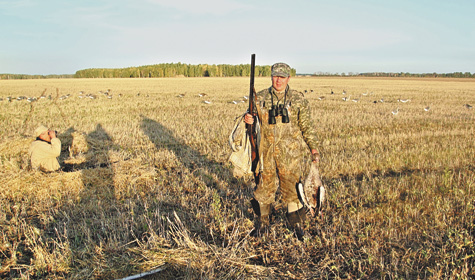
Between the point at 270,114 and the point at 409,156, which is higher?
the point at 270,114

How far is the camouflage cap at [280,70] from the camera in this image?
12.0ft

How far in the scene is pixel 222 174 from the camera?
6172 millimetres

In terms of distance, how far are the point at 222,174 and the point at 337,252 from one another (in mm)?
3098

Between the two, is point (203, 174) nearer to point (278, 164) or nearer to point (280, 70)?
point (278, 164)

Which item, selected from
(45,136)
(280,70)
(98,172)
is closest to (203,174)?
(98,172)

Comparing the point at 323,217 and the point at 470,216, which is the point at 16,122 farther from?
the point at 470,216

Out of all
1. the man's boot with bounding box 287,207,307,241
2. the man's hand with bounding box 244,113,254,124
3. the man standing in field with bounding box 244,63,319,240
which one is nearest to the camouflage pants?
the man standing in field with bounding box 244,63,319,240

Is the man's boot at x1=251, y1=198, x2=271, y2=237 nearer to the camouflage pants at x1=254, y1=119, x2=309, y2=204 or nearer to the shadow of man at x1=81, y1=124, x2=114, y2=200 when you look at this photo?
the camouflage pants at x1=254, y1=119, x2=309, y2=204

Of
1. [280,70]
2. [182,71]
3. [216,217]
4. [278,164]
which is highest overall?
[182,71]

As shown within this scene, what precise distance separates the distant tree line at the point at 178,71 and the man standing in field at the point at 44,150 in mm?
88366

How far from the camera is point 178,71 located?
92438 millimetres

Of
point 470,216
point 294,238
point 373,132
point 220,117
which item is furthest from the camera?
point 220,117

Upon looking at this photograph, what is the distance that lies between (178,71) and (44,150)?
296ft

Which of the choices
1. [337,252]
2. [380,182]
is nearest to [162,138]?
[380,182]
